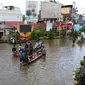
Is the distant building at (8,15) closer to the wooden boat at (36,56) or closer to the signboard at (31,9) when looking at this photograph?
the signboard at (31,9)

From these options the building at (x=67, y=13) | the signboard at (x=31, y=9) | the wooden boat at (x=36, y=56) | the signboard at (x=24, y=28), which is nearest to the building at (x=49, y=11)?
the signboard at (x=31, y=9)

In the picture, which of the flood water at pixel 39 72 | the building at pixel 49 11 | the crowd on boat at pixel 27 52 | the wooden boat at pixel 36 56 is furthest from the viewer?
the building at pixel 49 11

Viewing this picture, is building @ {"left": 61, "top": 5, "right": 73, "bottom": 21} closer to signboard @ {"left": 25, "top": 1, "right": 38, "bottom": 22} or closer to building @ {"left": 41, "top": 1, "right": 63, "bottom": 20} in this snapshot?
building @ {"left": 41, "top": 1, "right": 63, "bottom": 20}

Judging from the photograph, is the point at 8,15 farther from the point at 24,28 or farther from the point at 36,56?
the point at 36,56

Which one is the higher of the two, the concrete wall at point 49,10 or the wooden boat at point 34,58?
the concrete wall at point 49,10

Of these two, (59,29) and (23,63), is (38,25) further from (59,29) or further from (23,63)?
(23,63)

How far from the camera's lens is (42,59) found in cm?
2258

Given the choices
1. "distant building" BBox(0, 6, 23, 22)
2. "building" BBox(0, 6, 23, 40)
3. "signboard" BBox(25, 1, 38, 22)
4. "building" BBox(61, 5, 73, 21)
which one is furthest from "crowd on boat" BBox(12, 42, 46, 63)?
"building" BBox(61, 5, 73, 21)

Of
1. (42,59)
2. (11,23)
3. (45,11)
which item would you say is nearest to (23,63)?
(42,59)

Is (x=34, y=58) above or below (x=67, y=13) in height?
below

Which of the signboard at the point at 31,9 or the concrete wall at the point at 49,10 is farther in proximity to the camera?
the concrete wall at the point at 49,10

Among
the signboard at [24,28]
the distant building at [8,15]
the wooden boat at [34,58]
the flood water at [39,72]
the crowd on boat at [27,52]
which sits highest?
the distant building at [8,15]

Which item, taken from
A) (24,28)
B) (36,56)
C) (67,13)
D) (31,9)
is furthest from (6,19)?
(67,13)

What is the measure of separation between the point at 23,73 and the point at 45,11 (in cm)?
4901
